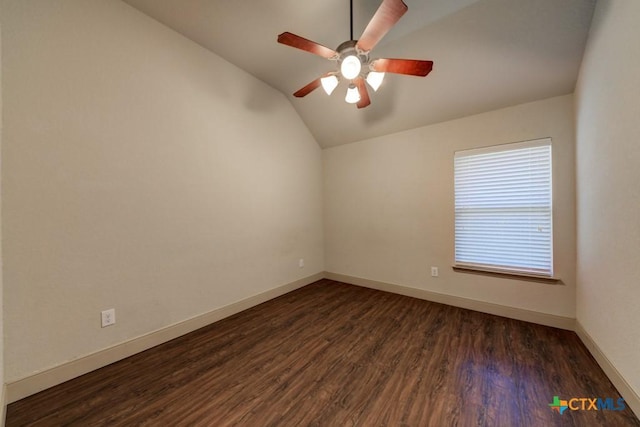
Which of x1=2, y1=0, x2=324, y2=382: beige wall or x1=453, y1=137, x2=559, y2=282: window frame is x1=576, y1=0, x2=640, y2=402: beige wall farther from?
x1=2, y1=0, x2=324, y2=382: beige wall

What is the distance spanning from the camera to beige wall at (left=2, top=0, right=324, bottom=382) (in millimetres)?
1567

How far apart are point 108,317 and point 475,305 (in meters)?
3.77

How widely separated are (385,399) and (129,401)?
5.57 feet

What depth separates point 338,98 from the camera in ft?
10.7

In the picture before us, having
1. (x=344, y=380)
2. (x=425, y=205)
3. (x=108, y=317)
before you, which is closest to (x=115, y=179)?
(x=108, y=317)

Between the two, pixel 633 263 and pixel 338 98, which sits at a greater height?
pixel 338 98

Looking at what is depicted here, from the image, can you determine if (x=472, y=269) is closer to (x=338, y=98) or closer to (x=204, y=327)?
(x=338, y=98)

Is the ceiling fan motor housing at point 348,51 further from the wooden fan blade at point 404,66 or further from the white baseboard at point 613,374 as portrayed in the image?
the white baseboard at point 613,374


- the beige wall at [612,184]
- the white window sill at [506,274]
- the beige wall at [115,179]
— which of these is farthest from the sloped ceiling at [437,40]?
the white window sill at [506,274]

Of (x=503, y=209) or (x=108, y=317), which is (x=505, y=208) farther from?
(x=108, y=317)

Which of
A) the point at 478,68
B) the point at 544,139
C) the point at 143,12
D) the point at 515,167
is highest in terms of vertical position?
the point at 143,12

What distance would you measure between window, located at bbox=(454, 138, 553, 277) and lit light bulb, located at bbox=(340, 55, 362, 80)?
194 centimetres

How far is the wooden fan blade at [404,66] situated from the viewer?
1.67 meters

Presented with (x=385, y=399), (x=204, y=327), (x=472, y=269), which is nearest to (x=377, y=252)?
(x=472, y=269)
